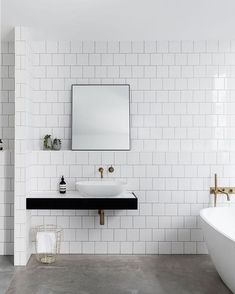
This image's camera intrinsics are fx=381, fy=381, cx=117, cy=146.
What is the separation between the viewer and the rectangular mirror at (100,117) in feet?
16.5

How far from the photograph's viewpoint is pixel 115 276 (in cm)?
418

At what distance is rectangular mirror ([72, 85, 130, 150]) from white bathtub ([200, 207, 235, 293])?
1418 millimetres

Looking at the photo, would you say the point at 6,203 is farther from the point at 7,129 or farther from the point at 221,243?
the point at 221,243

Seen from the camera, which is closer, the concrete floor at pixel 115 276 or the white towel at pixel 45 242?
the concrete floor at pixel 115 276

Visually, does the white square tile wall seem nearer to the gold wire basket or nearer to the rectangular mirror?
the rectangular mirror

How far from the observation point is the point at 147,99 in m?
5.10

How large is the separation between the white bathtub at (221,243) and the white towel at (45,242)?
1858mm

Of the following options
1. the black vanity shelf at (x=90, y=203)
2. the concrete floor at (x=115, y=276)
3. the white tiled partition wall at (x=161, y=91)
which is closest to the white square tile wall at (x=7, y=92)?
the white tiled partition wall at (x=161, y=91)

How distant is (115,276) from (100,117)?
202cm

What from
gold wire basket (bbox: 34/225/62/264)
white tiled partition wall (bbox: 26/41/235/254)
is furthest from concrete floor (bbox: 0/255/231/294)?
white tiled partition wall (bbox: 26/41/235/254)

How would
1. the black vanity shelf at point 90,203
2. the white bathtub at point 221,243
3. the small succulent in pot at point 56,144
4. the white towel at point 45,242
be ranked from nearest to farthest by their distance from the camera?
the white bathtub at point 221,243 < the black vanity shelf at point 90,203 < the white towel at point 45,242 < the small succulent in pot at point 56,144

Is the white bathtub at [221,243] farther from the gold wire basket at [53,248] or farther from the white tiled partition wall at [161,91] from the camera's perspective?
the gold wire basket at [53,248]

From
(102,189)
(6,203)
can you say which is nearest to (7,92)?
(6,203)

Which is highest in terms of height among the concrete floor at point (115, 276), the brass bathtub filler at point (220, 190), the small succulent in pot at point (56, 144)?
the small succulent in pot at point (56, 144)
